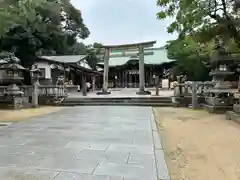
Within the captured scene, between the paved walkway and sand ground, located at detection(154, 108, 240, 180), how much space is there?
10.2 inches

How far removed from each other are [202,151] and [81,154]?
7.64 ft

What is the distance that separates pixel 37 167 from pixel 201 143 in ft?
11.4

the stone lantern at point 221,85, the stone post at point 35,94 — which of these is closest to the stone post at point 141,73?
the stone post at point 35,94

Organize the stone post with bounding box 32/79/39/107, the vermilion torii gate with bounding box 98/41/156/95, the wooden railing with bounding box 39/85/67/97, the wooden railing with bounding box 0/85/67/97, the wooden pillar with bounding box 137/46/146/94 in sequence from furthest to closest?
the vermilion torii gate with bounding box 98/41/156/95 → the wooden pillar with bounding box 137/46/146/94 → the wooden railing with bounding box 39/85/67/97 → the wooden railing with bounding box 0/85/67/97 → the stone post with bounding box 32/79/39/107

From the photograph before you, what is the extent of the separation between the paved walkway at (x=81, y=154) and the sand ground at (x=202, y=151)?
0.26 m

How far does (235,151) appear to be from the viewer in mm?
4676

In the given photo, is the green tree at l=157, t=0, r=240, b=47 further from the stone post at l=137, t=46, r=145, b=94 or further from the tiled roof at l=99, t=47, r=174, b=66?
the tiled roof at l=99, t=47, r=174, b=66

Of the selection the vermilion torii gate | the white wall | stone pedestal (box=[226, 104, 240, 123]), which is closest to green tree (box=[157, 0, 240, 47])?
stone pedestal (box=[226, 104, 240, 123])

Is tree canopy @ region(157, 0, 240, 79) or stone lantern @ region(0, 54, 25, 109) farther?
stone lantern @ region(0, 54, 25, 109)

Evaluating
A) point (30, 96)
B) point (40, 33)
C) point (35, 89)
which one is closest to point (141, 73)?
point (40, 33)

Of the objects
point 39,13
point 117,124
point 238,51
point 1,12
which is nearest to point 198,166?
point 117,124

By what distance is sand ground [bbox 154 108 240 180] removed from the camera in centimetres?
362

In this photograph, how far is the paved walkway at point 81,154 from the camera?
3494 mm

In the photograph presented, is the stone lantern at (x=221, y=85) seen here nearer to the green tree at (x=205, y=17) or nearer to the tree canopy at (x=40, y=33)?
the green tree at (x=205, y=17)
